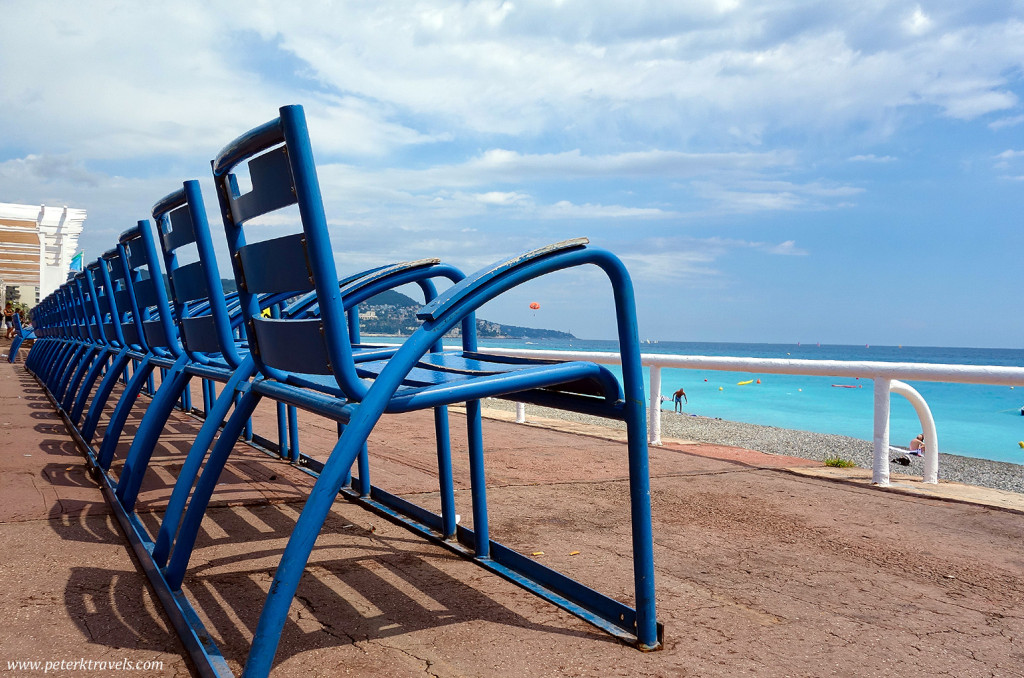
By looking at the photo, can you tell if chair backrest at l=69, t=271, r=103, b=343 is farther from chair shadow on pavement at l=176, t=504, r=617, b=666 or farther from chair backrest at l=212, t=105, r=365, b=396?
chair backrest at l=212, t=105, r=365, b=396

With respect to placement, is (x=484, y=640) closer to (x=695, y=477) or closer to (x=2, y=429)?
(x=695, y=477)

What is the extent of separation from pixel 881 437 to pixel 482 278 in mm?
3180

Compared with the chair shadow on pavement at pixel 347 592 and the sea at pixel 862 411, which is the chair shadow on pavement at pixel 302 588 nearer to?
the chair shadow on pavement at pixel 347 592

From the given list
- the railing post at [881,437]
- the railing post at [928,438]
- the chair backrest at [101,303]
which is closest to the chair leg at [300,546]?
the railing post at [881,437]

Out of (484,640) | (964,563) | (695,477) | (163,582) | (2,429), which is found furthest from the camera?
(2,429)

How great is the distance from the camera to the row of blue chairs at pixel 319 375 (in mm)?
1653

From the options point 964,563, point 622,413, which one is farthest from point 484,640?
point 964,563

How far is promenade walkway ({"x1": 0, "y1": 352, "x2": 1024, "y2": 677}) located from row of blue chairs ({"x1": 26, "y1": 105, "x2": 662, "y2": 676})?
11 centimetres

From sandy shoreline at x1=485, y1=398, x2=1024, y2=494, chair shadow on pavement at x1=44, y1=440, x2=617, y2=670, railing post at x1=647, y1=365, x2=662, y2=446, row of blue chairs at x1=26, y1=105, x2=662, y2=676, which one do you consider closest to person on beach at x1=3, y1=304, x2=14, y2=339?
sandy shoreline at x1=485, y1=398, x2=1024, y2=494

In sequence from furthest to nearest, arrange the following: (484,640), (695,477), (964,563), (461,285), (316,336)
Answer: (695,477) < (964,563) < (484,640) < (461,285) < (316,336)

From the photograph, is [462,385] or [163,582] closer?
[462,385]

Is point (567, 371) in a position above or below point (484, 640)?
above

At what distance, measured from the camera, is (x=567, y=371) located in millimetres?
2006

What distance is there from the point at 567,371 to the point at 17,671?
151 cm
